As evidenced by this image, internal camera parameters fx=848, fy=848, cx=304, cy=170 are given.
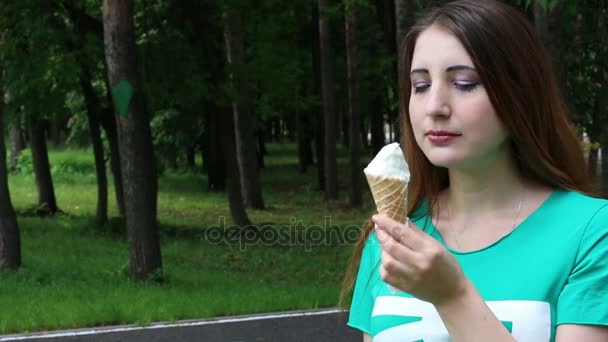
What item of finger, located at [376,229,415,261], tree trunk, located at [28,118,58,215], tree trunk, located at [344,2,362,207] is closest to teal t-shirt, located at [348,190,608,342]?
finger, located at [376,229,415,261]

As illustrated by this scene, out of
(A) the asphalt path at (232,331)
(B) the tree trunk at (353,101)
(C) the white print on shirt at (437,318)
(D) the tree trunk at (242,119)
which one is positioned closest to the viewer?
(C) the white print on shirt at (437,318)

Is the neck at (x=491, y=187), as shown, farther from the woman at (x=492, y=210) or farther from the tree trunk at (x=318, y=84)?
the tree trunk at (x=318, y=84)

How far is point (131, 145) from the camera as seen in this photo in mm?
10227

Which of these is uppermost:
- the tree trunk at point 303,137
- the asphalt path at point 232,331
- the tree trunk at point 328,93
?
the tree trunk at point 328,93

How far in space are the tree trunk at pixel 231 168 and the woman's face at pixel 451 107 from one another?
50.2ft

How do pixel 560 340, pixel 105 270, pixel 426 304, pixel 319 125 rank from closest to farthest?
1. pixel 560 340
2. pixel 426 304
3. pixel 105 270
4. pixel 319 125

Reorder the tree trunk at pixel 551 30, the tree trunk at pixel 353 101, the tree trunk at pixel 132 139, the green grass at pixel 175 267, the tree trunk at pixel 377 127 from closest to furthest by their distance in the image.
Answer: the green grass at pixel 175 267, the tree trunk at pixel 551 30, the tree trunk at pixel 132 139, the tree trunk at pixel 353 101, the tree trunk at pixel 377 127

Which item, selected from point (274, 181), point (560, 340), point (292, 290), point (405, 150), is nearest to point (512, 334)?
point (560, 340)

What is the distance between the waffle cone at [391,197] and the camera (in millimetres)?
1755

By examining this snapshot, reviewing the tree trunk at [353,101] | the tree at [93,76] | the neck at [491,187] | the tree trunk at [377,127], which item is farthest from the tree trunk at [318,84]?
the neck at [491,187]

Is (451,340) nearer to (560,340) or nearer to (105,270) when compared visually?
(560,340)

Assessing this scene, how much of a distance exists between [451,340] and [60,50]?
13.1 m

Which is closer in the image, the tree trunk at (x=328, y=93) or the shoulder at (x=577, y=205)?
the shoulder at (x=577, y=205)

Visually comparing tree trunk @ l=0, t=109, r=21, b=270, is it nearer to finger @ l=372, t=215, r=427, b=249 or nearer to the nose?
the nose
